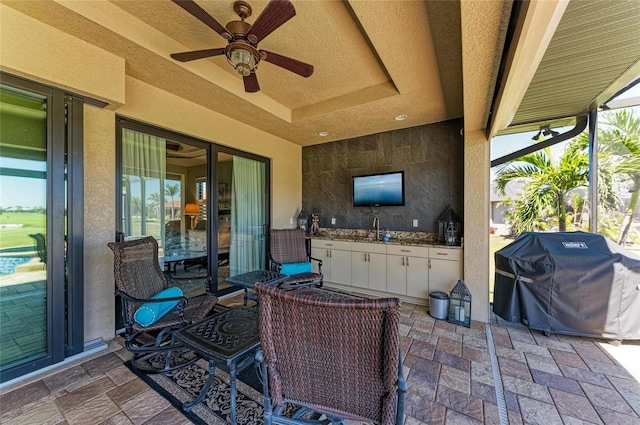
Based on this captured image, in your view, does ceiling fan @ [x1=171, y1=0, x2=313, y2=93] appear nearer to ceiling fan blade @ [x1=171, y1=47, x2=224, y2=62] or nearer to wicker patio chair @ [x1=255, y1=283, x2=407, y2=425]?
ceiling fan blade @ [x1=171, y1=47, x2=224, y2=62]

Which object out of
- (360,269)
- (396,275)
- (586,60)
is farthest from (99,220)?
(586,60)

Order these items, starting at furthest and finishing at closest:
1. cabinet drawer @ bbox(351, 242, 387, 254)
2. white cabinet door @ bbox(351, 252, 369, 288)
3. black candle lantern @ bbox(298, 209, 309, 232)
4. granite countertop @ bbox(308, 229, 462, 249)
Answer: black candle lantern @ bbox(298, 209, 309, 232)
white cabinet door @ bbox(351, 252, 369, 288)
cabinet drawer @ bbox(351, 242, 387, 254)
granite countertop @ bbox(308, 229, 462, 249)

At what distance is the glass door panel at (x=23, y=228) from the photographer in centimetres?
200

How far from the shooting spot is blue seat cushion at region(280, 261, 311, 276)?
12.5ft

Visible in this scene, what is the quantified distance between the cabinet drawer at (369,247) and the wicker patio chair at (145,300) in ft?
7.65

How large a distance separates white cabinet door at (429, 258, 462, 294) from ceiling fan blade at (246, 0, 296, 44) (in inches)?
128

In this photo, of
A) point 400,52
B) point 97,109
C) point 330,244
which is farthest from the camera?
point 330,244

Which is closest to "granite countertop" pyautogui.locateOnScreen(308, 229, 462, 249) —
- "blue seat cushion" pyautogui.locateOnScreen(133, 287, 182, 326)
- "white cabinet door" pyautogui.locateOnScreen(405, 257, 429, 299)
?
"white cabinet door" pyautogui.locateOnScreen(405, 257, 429, 299)

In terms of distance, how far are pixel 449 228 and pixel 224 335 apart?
3.18 meters

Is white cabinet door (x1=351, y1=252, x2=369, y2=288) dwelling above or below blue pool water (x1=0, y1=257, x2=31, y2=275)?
below

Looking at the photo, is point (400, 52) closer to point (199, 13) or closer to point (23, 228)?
point (199, 13)

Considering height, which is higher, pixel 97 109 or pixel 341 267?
pixel 97 109

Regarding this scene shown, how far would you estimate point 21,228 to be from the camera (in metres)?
2.07

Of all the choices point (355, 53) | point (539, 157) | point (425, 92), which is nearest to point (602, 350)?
point (539, 157)
